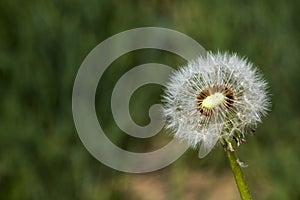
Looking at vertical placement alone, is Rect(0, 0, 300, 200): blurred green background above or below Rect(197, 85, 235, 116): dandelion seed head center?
above

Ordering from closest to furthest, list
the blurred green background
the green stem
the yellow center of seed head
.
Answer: the green stem
the yellow center of seed head
the blurred green background

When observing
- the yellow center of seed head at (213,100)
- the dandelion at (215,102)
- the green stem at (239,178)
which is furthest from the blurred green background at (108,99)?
the green stem at (239,178)

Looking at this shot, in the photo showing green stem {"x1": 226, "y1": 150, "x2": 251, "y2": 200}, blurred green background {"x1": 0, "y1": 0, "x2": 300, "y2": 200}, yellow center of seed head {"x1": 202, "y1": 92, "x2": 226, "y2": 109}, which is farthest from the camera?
blurred green background {"x1": 0, "y1": 0, "x2": 300, "y2": 200}

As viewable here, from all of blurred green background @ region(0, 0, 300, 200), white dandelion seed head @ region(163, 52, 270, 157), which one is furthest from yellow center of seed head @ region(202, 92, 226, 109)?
blurred green background @ region(0, 0, 300, 200)

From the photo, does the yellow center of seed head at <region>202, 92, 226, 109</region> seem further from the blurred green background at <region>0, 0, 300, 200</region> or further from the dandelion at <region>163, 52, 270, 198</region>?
the blurred green background at <region>0, 0, 300, 200</region>

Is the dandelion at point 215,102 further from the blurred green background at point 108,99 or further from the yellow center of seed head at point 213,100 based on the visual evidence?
the blurred green background at point 108,99

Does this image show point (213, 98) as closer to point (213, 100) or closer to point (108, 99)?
point (213, 100)

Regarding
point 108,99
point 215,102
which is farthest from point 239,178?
point 108,99

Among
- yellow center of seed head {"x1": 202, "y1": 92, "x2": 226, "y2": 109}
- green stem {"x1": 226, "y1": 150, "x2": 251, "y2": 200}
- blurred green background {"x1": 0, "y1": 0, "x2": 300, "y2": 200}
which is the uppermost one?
blurred green background {"x1": 0, "y1": 0, "x2": 300, "y2": 200}
